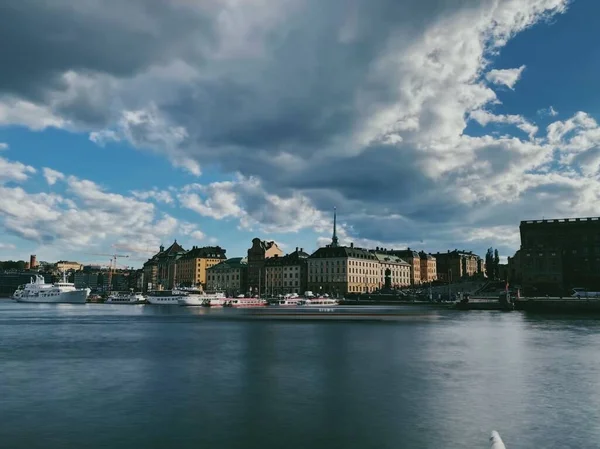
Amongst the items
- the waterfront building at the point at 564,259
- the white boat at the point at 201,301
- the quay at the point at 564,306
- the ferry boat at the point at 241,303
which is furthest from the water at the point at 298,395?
the ferry boat at the point at 241,303

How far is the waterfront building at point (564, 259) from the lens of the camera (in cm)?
16200

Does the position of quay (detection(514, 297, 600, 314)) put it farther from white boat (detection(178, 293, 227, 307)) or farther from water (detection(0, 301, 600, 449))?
white boat (detection(178, 293, 227, 307))

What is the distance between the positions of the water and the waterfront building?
118 m

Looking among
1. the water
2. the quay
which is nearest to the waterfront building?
the quay

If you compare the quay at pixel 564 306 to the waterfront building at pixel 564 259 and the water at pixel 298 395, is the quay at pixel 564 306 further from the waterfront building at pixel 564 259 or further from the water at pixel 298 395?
the water at pixel 298 395

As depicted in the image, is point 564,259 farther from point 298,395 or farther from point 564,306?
point 298,395

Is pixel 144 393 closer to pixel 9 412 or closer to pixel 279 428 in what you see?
pixel 9 412

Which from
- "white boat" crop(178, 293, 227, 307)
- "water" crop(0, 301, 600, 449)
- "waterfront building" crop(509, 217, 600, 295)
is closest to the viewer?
"water" crop(0, 301, 600, 449)

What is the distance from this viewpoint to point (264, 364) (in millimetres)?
40500

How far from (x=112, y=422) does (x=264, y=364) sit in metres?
18.3

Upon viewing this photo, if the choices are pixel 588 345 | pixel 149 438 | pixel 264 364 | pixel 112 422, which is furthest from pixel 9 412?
pixel 588 345

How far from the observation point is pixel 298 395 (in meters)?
29.0

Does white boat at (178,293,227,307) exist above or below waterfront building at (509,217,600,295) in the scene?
below

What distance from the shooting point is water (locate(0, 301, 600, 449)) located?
68.7 feet
